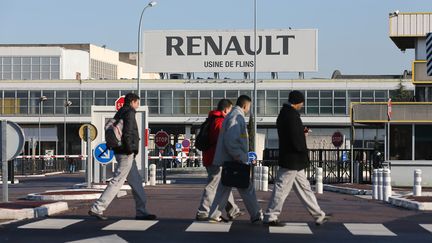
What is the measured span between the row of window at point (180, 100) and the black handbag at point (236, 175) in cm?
7535

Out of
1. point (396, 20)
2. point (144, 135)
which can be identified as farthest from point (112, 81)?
point (144, 135)

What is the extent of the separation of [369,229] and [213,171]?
2.63 m

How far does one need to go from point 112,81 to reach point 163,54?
926 centimetres

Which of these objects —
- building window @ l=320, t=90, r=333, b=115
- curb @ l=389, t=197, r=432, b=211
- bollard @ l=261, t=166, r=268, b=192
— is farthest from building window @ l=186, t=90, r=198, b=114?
curb @ l=389, t=197, r=432, b=211

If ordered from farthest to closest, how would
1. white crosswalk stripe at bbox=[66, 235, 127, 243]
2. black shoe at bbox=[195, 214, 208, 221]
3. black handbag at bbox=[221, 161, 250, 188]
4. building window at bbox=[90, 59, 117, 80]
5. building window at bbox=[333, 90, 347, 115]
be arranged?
building window at bbox=[90, 59, 117, 80], building window at bbox=[333, 90, 347, 115], black shoe at bbox=[195, 214, 208, 221], black handbag at bbox=[221, 161, 250, 188], white crosswalk stripe at bbox=[66, 235, 127, 243]

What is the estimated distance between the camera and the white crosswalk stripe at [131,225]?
43.3 feet

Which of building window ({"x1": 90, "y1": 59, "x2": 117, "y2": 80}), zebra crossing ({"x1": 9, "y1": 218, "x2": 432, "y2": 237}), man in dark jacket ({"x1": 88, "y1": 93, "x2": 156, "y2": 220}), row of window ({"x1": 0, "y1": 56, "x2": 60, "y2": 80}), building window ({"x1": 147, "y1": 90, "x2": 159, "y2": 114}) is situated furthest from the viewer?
building window ({"x1": 90, "y1": 59, "x2": 117, "y2": 80})

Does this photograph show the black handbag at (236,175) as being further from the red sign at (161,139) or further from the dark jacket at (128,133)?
the red sign at (161,139)

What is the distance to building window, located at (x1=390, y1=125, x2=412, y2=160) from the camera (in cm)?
4062

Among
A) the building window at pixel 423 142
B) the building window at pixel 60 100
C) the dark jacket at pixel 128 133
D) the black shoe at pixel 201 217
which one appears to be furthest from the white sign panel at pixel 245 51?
the black shoe at pixel 201 217

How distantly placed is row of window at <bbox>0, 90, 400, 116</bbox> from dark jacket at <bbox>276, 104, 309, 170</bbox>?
75.4 metres

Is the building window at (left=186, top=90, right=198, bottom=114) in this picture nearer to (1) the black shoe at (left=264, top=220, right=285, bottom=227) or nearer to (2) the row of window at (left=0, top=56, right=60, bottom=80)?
(2) the row of window at (left=0, top=56, right=60, bottom=80)

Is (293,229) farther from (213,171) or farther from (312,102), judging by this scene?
(312,102)

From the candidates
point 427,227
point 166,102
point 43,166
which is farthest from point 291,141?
point 166,102
